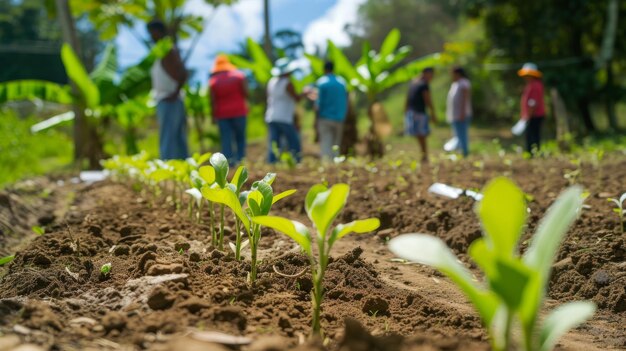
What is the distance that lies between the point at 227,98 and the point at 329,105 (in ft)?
4.07

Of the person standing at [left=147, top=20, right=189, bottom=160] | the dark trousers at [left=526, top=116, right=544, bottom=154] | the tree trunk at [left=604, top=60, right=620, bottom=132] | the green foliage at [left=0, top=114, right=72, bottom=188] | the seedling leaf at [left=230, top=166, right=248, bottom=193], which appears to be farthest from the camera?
the tree trunk at [left=604, top=60, right=620, bottom=132]

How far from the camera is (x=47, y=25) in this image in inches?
1387

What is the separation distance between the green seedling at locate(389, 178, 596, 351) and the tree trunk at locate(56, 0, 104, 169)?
8135mm

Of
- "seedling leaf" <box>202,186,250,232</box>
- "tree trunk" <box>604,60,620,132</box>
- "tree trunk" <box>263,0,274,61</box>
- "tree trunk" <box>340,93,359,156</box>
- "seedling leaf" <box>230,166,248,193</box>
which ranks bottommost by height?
"seedling leaf" <box>202,186,250,232</box>

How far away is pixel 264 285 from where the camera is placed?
79.1 inches

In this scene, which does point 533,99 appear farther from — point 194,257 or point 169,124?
point 194,257

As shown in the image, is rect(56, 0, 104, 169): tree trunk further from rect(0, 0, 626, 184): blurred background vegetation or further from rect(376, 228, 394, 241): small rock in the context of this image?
rect(376, 228, 394, 241): small rock

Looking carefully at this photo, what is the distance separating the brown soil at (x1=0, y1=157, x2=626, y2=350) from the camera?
1450 millimetres

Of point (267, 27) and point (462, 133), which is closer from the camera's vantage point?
point (462, 133)

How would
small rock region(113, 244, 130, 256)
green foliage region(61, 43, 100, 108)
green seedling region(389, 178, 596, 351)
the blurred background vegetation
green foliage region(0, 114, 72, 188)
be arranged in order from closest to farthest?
green seedling region(389, 178, 596, 351) < small rock region(113, 244, 130, 256) < green foliage region(0, 114, 72, 188) < green foliage region(61, 43, 100, 108) < the blurred background vegetation

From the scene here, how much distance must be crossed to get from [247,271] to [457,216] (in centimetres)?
177

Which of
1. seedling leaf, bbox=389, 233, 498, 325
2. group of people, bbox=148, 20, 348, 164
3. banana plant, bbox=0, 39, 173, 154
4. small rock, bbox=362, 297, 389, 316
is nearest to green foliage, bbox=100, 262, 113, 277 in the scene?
small rock, bbox=362, 297, 389, 316

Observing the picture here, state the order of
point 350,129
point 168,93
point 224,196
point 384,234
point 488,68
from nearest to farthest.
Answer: point 224,196
point 384,234
point 168,93
point 350,129
point 488,68

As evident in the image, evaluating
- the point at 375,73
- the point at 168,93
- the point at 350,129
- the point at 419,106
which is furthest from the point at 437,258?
the point at 350,129
